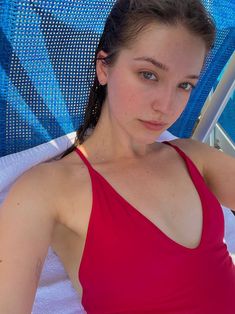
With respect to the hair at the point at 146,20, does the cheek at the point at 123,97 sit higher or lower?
lower

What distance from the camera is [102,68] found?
1336 millimetres

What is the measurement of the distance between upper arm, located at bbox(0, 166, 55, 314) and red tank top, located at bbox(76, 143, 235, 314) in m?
0.14

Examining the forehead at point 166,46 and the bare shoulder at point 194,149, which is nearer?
the forehead at point 166,46

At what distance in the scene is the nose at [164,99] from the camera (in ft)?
4.01

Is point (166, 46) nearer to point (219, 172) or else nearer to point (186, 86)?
point (186, 86)

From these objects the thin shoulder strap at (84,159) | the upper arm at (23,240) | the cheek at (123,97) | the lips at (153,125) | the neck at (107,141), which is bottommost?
the upper arm at (23,240)

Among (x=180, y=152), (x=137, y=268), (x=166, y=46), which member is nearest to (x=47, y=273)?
(x=137, y=268)

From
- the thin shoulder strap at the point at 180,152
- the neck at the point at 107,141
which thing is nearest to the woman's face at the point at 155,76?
the neck at the point at 107,141

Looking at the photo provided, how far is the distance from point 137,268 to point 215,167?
56cm

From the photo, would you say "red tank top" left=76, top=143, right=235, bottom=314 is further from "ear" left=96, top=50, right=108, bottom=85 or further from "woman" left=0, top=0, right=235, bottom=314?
"ear" left=96, top=50, right=108, bottom=85

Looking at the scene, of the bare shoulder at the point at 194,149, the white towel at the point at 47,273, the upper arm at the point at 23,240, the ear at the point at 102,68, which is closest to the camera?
the upper arm at the point at 23,240

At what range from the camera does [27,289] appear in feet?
3.68

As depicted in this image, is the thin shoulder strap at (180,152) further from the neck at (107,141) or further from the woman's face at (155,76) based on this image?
the woman's face at (155,76)

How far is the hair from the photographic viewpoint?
4.03ft
